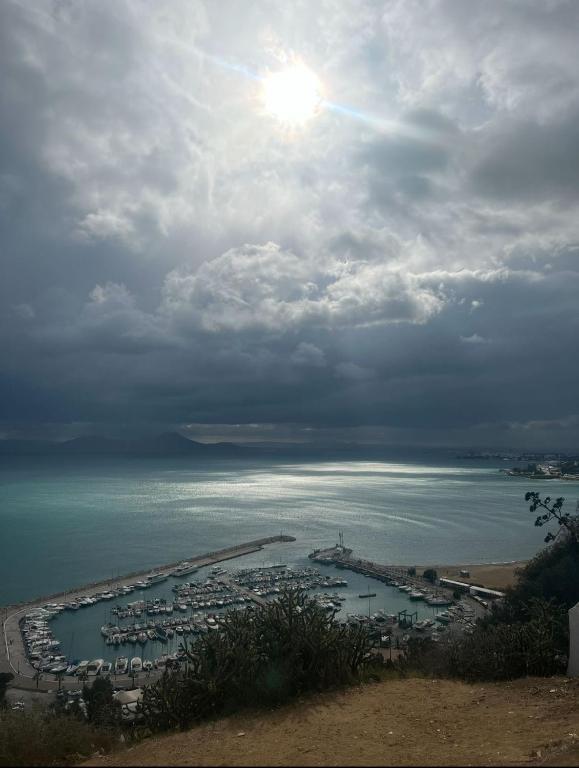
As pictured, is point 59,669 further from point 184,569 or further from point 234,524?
point 234,524

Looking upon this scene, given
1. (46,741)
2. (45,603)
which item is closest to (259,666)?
(46,741)

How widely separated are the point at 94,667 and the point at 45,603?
15.9 metres

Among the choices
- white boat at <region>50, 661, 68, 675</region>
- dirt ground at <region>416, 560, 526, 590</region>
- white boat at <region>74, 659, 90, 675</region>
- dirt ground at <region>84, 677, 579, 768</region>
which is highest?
dirt ground at <region>84, 677, 579, 768</region>

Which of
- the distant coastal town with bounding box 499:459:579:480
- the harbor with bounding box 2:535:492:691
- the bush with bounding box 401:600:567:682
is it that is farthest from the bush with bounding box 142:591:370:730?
the distant coastal town with bounding box 499:459:579:480

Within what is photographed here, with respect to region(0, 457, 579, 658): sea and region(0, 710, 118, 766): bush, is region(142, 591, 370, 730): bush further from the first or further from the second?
region(0, 457, 579, 658): sea

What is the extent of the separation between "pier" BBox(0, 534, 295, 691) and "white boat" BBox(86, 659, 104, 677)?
0.86 m

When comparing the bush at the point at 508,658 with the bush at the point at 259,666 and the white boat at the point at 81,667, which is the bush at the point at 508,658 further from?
the white boat at the point at 81,667

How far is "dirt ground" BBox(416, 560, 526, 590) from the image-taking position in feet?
149

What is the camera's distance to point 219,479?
568ft

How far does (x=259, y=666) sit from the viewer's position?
9.29 m

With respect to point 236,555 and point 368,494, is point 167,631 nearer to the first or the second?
point 236,555

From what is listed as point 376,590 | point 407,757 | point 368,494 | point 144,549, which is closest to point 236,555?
point 144,549

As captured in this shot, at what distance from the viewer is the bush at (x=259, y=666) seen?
875 cm

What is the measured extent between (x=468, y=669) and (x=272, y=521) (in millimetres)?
77439
